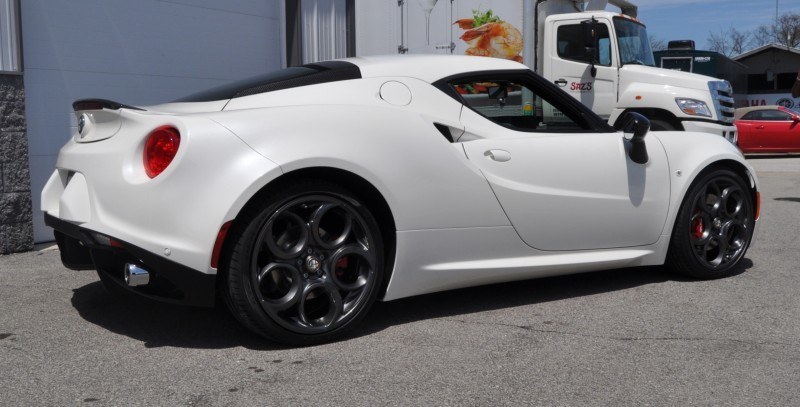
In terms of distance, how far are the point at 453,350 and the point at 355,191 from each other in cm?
85

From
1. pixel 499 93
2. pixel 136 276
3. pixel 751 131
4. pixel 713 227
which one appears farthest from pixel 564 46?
pixel 751 131

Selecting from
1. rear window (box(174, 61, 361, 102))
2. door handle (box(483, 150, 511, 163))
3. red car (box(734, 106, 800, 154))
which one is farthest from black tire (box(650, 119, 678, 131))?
red car (box(734, 106, 800, 154))

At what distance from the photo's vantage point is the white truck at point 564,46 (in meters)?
9.92

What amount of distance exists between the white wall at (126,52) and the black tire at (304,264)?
3814 mm

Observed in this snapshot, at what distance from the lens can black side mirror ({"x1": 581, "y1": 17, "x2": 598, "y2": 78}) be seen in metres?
10.3

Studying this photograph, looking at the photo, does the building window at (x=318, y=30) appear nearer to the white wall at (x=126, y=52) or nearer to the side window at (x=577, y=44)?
the white wall at (x=126, y=52)

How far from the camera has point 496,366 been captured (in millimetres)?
3414

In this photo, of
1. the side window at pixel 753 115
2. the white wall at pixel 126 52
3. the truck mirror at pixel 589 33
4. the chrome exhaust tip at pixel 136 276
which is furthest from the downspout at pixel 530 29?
the side window at pixel 753 115

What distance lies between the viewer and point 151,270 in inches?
135

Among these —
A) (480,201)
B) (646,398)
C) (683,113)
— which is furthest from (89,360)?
(683,113)

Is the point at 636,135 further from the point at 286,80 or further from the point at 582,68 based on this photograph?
the point at 582,68

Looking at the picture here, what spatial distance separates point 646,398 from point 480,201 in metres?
1.36

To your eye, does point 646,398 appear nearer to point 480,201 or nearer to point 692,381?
point 692,381

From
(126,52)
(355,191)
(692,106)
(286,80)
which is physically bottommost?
(355,191)
